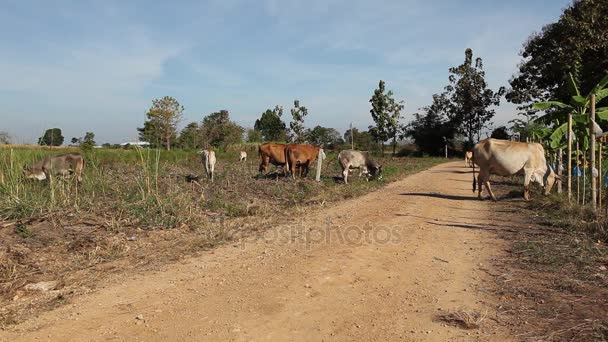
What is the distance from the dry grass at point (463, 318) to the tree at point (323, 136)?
34.9 m

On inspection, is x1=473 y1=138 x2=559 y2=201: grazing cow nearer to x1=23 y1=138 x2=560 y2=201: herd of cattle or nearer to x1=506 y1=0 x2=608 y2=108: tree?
x1=23 y1=138 x2=560 y2=201: herd of cattle

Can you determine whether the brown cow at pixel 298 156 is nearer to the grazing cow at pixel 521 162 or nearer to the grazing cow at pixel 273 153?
the grazing cow at pixel 273 153

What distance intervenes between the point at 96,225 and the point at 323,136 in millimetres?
44147

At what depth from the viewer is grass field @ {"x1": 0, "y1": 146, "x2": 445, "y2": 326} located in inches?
197

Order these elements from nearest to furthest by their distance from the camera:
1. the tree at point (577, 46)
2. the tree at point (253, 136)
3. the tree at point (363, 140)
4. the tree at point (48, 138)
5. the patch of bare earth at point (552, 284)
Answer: the patch of bare earth at point (552, 284) → the tree at point (48, 138) → the tree at point (577, 46) → the tree at point (253, 136) → the tree at point (363, 140)

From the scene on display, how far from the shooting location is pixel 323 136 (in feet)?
165

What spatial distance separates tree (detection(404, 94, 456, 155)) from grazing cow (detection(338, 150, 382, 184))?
29650mm

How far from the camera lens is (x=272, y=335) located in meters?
3.46

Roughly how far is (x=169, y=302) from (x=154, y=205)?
155 inches

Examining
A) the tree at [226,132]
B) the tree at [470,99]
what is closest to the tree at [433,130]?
the tree at [470,99]

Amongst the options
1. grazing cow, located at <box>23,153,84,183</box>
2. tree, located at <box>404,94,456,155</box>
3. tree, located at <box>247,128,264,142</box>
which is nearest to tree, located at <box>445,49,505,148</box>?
tree, located at <box>404,94,456,155</box>

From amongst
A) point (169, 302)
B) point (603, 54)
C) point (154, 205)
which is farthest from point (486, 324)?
point (603, 54)

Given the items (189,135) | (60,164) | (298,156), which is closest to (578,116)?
(298,156)

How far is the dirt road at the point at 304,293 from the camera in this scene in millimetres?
3535
